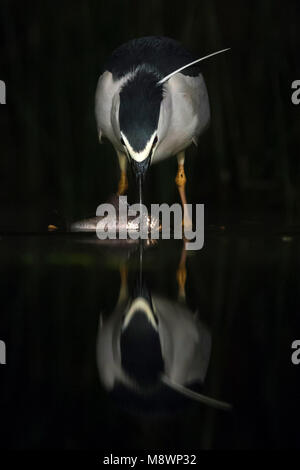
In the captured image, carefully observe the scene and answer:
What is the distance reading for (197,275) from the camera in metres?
3.72

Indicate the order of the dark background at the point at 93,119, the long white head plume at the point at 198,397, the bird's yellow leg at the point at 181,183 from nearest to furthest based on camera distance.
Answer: the long white head plume at the point at 198,397
the bird's yellow leg at the point at 181,183
the dark background at the point at 93,119

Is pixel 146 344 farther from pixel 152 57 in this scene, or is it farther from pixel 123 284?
pixel 152 57

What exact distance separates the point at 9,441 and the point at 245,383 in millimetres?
601

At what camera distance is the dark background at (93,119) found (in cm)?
618

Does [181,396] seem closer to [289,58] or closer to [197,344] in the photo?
[197,344]

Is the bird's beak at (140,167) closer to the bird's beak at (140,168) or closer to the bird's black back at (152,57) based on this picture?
the bird's beak at (140,168)

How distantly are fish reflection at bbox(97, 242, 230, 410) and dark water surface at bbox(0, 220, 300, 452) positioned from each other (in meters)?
0.02

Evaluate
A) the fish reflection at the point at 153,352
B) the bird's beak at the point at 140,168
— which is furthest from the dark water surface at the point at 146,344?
the bird's beak at the point at 140,168

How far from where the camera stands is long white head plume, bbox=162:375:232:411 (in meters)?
2.13

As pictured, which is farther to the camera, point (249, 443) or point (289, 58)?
point (289, 58)

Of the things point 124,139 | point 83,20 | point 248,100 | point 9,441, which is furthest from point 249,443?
point 248,100

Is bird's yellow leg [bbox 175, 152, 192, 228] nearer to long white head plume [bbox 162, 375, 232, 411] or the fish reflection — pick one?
the fish reflection

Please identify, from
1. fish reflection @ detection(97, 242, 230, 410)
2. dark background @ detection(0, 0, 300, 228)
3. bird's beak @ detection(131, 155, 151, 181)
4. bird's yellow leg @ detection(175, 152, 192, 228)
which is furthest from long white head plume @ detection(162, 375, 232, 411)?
dark background @ detection(0, 0, 300, 228)

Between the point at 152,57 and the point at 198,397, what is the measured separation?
2904 millimetres
